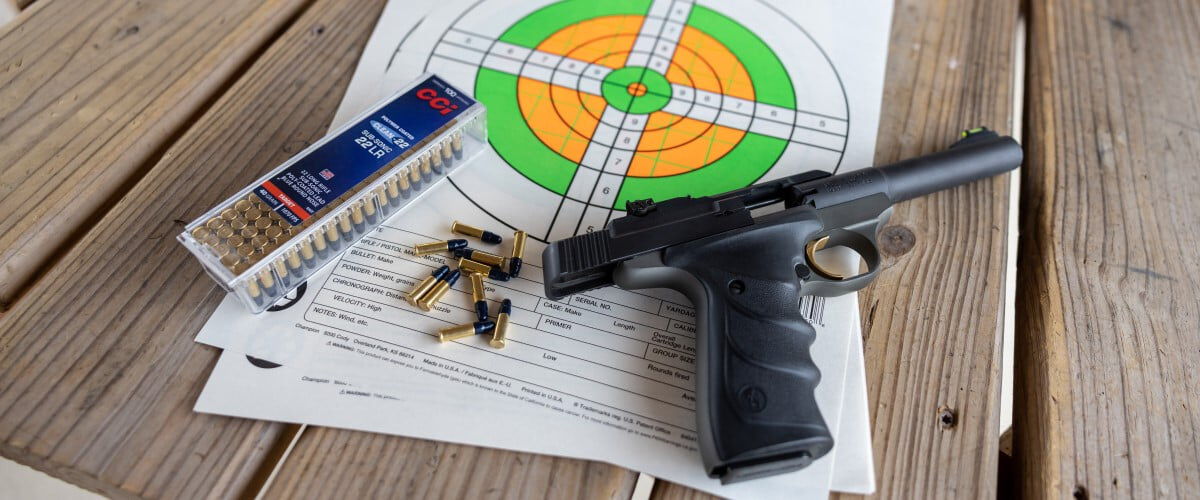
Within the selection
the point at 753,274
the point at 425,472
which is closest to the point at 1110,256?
the point at 753,274

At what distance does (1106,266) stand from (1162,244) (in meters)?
0.10

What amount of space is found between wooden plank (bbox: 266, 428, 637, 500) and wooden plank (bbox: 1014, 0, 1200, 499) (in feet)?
1.61

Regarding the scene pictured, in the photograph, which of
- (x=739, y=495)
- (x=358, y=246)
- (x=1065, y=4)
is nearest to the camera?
(x=739, y=495)

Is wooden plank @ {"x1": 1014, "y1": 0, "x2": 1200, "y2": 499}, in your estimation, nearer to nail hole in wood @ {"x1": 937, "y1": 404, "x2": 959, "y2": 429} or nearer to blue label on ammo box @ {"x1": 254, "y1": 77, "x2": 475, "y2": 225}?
nail hole in wood @ {"x1": 937, "y1": 404, "x2": 959, "y2": 429}

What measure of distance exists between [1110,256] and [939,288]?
9.9 inches

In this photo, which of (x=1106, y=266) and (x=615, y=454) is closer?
(x=615, y=454)

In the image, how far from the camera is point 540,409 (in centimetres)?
77

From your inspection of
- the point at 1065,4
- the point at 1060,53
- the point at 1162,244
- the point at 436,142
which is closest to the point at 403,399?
the point at 436,142

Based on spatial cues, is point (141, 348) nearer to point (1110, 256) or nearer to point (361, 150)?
point (361, 150)

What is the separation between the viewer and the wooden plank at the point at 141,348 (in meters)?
0.72

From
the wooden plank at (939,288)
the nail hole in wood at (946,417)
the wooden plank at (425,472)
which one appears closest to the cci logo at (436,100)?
the wooden plank at (425,472)

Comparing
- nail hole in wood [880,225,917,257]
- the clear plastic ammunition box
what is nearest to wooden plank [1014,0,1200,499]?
nail hole in wood [880,225,917,257]

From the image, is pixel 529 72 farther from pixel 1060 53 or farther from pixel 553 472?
pixel 1060 53

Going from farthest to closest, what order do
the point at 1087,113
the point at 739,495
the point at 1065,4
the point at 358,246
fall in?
the point at 1065,4
the point at 1087,113
the point at 358,246
the point at 739,495
